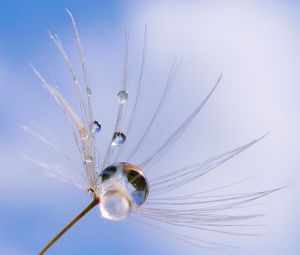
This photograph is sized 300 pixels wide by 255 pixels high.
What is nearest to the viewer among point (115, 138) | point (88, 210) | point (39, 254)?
point (39, 254)

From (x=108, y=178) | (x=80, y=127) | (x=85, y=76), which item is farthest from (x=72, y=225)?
(x=85, y=76)

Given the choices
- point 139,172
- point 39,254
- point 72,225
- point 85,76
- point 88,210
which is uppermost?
point 85,76

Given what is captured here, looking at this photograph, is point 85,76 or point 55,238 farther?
point 85,76

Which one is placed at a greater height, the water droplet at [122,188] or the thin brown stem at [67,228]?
the water droplet at [122,188]

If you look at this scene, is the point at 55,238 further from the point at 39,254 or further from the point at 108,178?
the point at 108,178

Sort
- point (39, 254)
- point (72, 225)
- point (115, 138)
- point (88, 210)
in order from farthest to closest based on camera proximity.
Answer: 1. point (115, 138)
2. point (88, 210)
3. point (72, 225)
4. point (39, 254)

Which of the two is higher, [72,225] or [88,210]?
[88,210]

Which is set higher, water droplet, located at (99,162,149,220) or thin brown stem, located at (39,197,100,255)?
water droplet, located at (99,162,149,220)
